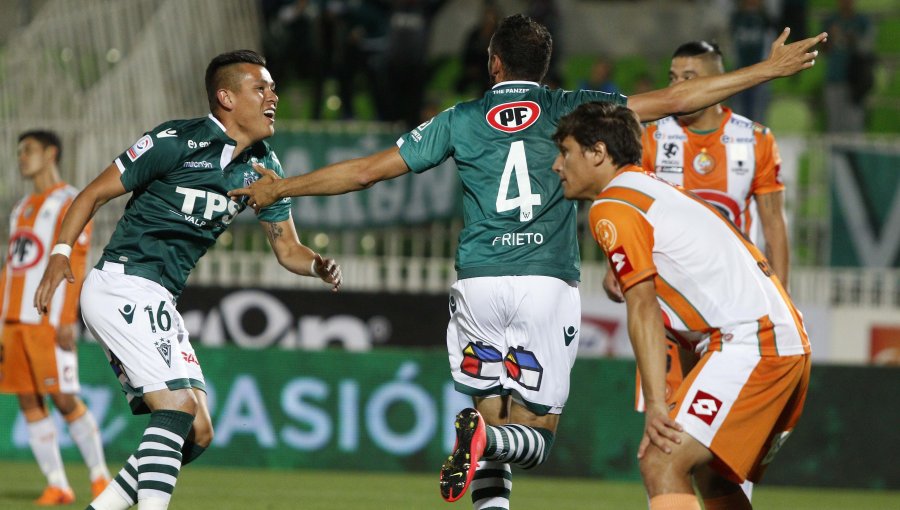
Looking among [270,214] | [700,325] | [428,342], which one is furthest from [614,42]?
[700,325]

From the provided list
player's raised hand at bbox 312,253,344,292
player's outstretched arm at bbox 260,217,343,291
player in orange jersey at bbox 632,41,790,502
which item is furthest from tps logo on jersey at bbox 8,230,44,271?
player in orange jersey at bbox 632,41,790,502

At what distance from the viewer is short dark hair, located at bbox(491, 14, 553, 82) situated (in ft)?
19.9

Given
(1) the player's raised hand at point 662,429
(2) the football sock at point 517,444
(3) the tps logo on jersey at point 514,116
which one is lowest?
(2) the football sock at point 517,444

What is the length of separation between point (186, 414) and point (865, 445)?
713 centimetres

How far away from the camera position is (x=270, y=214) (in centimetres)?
667

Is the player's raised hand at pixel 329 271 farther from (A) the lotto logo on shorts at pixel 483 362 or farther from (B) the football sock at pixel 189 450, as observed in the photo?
(B) the football sock at pixel 189 450

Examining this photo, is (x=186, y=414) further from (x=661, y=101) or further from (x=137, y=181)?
(x=661, y=101)

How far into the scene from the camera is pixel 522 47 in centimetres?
607

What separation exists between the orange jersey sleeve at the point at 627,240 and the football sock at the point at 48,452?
527 centimetres

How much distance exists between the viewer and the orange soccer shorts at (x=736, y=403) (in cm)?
489

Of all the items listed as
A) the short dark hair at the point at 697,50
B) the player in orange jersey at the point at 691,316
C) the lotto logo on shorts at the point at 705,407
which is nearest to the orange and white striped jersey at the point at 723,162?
the short dark hair at the point at 697,50

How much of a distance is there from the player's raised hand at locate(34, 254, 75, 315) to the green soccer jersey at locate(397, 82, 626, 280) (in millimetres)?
1593

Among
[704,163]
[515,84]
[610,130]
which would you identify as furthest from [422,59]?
[610,130]

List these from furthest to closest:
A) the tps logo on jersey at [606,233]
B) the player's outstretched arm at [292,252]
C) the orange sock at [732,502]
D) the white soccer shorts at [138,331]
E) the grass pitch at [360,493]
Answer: the grass pitch at [360,493], the player's outstretched arm at [292,252], the white soccer shorts at [138,331], the orange sock at [732,502], the tps logo on jersey at [606,233]
